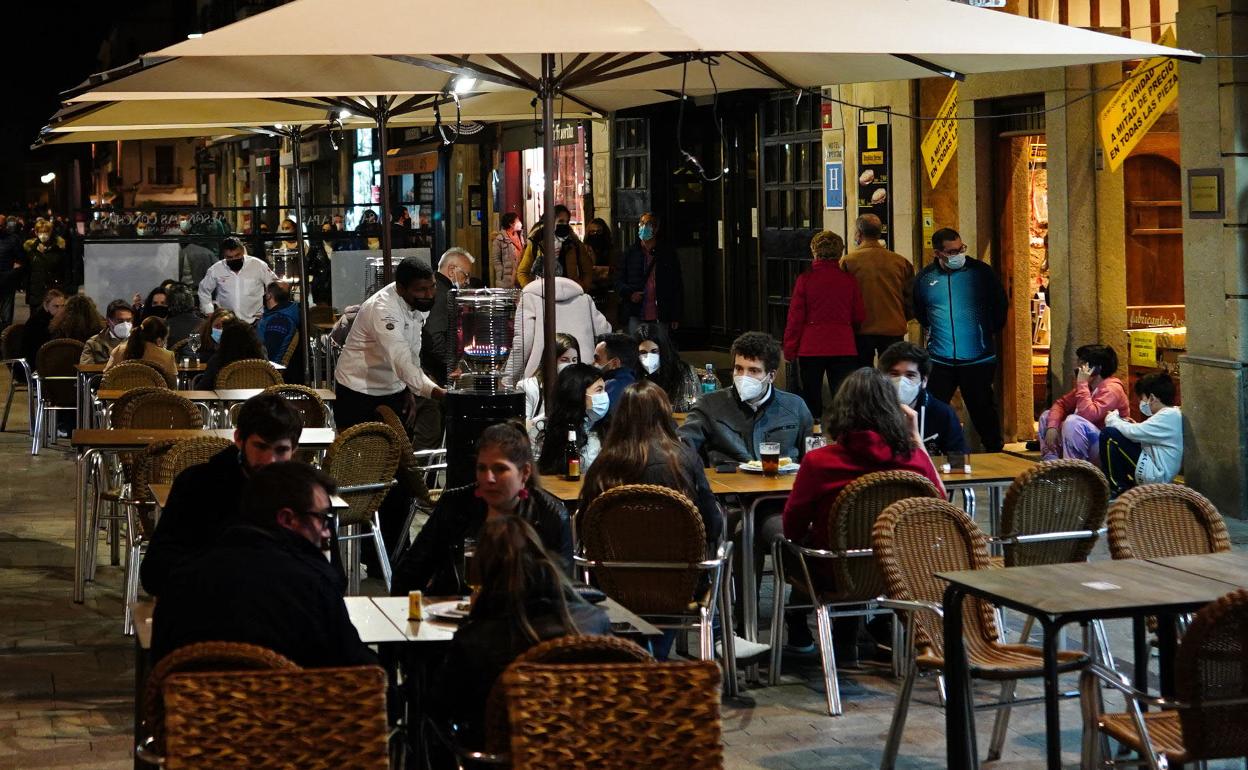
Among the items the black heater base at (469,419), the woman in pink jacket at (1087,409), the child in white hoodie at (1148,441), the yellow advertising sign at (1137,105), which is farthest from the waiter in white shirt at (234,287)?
the black heater base at (469,419)

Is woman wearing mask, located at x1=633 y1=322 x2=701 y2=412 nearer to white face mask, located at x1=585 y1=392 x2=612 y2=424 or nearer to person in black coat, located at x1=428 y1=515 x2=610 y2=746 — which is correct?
white face mask, located at x1=585 y1=392 x2=612 y2=424

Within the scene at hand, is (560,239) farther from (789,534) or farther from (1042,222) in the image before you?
(789,534)

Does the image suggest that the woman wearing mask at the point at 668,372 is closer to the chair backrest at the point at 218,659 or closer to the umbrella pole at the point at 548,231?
the umbrella pole at the point at 548,231

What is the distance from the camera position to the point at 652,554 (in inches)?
294

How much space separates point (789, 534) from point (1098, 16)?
7.71 meters

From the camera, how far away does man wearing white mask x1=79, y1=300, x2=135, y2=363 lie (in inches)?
643

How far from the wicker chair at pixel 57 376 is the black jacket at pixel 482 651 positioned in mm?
12820

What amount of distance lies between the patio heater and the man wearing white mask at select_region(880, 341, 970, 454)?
6.75 ft

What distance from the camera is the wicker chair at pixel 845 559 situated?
7.48 metres

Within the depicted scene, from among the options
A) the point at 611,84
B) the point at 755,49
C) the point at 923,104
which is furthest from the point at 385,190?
the point at 755,49

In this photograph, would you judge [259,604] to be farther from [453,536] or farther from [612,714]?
[453,536]

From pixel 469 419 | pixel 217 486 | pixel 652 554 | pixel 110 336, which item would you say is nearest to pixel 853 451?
pixel 652 554

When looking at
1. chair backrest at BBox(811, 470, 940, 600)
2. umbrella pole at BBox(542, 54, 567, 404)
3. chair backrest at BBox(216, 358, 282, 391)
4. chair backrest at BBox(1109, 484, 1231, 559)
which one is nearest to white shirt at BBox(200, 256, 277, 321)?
chair backrest at BBox(216, 358, 282, 391)

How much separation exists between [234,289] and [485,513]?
14.2m
